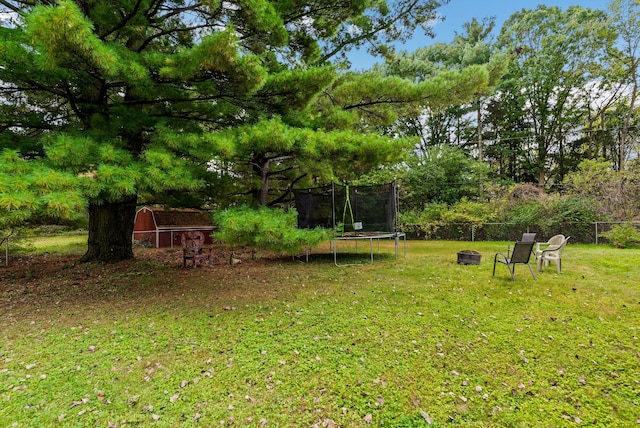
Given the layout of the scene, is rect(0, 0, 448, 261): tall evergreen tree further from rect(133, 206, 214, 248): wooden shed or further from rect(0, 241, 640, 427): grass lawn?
rect(133, 206, 214, 248): wooden shed

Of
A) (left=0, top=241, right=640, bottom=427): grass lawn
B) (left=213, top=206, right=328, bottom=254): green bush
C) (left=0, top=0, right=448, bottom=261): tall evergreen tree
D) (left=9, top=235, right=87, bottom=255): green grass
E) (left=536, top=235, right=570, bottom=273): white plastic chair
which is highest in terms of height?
(left=0, top=0, right=448, bottom=261): tall evergreen tree

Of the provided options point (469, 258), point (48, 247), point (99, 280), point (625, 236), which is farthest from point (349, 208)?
point (48, 247)

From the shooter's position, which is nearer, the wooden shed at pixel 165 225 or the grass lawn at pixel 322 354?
the grass lawn at pixel 322 354

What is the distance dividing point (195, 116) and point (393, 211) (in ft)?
16.6

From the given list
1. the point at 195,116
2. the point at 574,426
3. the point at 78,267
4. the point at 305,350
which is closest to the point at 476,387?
the point at 574,426

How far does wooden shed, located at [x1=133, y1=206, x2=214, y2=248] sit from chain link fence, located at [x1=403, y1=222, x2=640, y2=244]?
28.4ft

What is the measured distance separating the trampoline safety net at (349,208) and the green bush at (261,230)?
3613 millimetres

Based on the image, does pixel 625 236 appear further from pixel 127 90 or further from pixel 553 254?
pixel 127 90

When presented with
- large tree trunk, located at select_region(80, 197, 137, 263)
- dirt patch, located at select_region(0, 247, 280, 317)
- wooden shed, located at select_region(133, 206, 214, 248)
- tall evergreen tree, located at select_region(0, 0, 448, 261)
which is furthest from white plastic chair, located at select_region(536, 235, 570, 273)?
wooden shed, located at select_region(133, 206, 214, 248)

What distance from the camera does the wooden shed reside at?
11070mm

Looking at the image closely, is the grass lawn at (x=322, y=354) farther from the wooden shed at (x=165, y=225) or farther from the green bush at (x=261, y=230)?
the wooden shed at (x=165, y=225)

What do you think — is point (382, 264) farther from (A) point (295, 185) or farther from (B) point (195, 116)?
(B) point (195, 116)

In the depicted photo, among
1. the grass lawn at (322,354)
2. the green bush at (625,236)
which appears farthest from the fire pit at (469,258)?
the green bush at (625,236)

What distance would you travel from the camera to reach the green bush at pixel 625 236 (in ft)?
28.9
